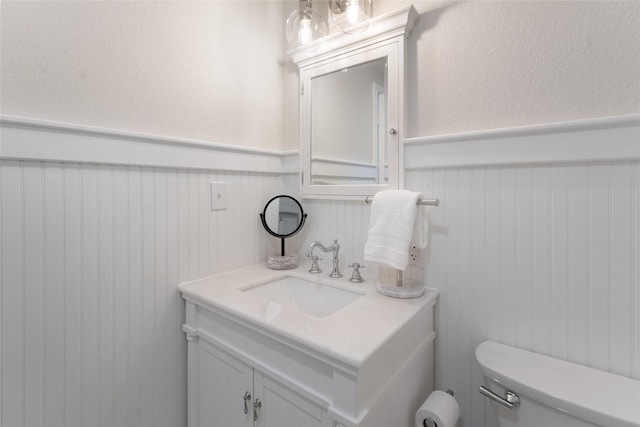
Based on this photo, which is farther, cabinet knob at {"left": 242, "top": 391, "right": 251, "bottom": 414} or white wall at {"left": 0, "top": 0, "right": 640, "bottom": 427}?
cabinet knob at {"left": 242, "top": 391, "right": 251, "bottom": 414}

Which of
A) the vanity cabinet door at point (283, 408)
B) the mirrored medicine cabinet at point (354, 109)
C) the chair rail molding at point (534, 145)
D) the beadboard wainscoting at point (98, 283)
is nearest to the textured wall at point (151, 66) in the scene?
the beadboard wainscoting at point (98, 283)

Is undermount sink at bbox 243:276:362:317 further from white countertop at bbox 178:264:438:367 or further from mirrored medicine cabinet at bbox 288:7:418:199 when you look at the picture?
mirrored medicine cabinet at bbox 288:7:418:199

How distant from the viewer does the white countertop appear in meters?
0.66

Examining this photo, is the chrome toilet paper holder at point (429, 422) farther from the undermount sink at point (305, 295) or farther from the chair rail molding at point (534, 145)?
the chair rail molding at point (534, 145)

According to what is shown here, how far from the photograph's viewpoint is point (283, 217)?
1.35m

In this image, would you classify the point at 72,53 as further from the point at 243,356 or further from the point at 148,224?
the point at 243,356

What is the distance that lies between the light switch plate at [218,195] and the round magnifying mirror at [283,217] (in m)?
0.19

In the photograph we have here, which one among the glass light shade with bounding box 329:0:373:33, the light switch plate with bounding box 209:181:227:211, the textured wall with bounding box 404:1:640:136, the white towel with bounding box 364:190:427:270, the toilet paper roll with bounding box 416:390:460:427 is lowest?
the toilet paper roll with bounding box 416:390:460:427

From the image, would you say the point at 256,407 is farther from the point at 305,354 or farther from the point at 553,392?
the point at 553,392

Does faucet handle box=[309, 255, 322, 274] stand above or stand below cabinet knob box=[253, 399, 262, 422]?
above

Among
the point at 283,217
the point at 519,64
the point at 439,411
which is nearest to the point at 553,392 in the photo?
the point at 439,411

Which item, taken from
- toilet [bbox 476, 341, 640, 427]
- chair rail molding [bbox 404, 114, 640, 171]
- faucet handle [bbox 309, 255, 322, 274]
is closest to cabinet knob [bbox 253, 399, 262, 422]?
faucet handle [bbox 309, 255, 322, 274]

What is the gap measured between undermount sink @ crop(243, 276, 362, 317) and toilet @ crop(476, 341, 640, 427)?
444 millimetres

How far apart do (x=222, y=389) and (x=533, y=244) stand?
103 centimetres
